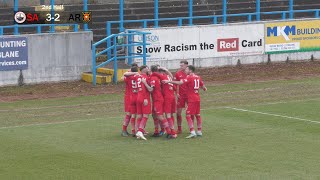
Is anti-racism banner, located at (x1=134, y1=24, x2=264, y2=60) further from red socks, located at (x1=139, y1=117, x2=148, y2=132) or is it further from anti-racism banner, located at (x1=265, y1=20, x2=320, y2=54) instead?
red socks, located at (x1=139, y1=117, x2=148, y2=132)

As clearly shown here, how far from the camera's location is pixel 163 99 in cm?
2086

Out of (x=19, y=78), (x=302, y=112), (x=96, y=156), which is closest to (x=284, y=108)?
(x=302, y=112)

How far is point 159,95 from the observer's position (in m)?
20.8

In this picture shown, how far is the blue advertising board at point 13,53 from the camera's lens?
3112 cm

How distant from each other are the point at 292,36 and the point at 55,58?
38.0 feet

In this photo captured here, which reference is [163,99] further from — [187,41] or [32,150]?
[187,41]

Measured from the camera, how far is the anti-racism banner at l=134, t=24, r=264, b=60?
34.8 metres

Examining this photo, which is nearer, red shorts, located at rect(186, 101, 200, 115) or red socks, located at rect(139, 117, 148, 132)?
red socks, located at rect(139, 117, 148, 132)

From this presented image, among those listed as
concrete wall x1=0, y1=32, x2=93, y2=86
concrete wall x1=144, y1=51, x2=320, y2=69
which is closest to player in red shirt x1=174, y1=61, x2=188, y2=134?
concrete wall x1=0, y1=32, x2=93, y2=86

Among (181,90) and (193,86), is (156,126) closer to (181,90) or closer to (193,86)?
(181,90)

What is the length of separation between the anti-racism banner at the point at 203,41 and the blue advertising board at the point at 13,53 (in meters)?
4.73

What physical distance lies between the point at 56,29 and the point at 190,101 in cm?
1419

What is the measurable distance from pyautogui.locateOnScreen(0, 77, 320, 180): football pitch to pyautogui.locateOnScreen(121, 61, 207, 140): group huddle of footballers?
0.42 meters

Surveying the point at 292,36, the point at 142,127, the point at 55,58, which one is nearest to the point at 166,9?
the point at 292,36
